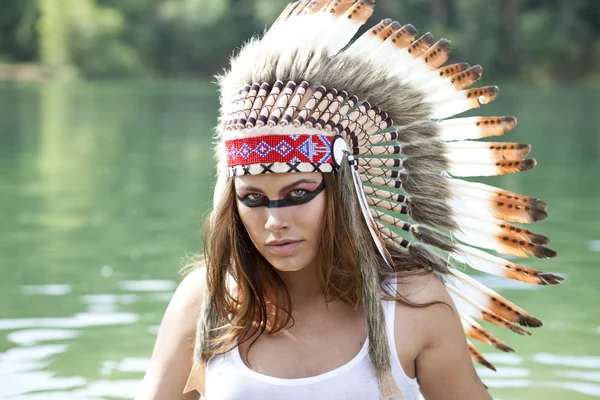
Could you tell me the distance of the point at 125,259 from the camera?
23.9 feet

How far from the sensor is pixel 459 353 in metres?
2.64

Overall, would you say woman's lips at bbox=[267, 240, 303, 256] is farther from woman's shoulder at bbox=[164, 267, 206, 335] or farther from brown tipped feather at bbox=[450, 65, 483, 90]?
brown tipped feather at bbox=[450, 65, 483, 90]

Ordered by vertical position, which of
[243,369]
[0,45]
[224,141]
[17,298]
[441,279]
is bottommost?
[17,298]

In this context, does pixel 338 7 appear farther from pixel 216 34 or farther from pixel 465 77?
pixel 216 34

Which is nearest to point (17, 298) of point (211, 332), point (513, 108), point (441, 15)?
point (211, 332)

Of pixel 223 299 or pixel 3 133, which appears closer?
pixel 223 299

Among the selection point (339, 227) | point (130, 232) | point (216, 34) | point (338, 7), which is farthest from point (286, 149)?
point (216, 34)

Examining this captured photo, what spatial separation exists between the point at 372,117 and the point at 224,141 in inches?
15.1

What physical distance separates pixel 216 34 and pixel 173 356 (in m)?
51.4

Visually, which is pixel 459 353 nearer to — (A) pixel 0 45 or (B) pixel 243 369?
(B) pixel 243 369

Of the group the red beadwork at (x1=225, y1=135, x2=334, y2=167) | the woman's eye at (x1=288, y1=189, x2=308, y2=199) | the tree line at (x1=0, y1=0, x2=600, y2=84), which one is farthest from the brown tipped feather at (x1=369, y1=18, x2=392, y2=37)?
the tree line at (x1=0, y1=0, x2=600, y2=84)

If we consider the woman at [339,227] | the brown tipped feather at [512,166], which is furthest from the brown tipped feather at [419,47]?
the brown tipped feather at [512,166]

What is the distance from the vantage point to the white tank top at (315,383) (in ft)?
8.27

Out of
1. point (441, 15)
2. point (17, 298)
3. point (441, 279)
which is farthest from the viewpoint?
point (441, 15)
